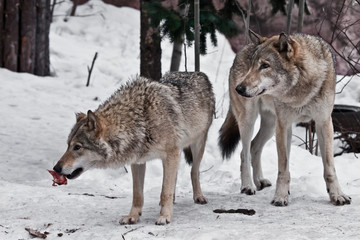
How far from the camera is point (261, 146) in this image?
6.24m

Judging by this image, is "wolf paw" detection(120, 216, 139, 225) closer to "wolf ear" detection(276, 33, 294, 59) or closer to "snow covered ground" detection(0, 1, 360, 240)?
"snow covered ground" detection(0, 1, 360, 240)

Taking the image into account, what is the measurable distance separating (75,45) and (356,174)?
357 inches

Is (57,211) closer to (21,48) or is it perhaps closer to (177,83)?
(177,83)

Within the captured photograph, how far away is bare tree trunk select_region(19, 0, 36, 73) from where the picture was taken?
10.3 meters

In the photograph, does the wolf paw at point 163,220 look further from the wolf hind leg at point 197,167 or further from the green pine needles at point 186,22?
the green pine needles at point 186,22

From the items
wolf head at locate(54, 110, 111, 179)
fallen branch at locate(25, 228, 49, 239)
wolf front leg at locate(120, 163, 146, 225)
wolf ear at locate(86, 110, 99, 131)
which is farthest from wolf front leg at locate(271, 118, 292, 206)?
fallen branch at locate(25, 228, 49, 239)

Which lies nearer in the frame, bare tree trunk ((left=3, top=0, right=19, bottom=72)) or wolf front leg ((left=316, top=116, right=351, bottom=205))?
wolf front leg ((left=316, top=116, right=351, bottom=205))

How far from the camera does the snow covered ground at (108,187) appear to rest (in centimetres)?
412

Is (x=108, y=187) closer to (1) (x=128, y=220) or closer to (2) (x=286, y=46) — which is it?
(1) (x=128, y=220)

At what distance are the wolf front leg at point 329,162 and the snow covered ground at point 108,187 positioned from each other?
0.12 meters

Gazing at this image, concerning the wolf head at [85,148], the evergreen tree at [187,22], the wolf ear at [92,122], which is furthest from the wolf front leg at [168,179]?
the evergreen tree at [187,22]

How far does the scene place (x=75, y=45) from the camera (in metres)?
13.8

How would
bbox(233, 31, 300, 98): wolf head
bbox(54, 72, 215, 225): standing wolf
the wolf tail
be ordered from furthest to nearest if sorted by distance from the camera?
the wolf tail → bbox(233, 31, 300, 98): wolf head → bbox(54, 72, 215, 225): standing wolf

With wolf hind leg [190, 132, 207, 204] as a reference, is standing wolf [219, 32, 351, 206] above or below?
above
